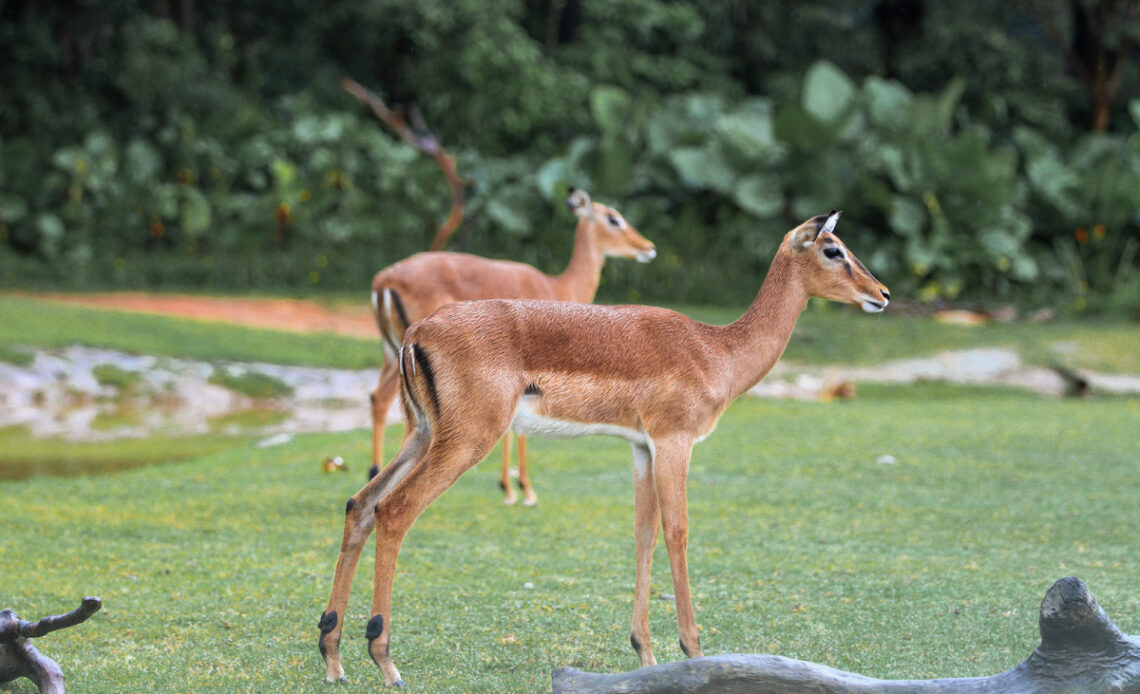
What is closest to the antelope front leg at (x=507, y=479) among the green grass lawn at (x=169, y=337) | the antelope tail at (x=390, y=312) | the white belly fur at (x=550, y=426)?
the antelope tail at (x=390, y=312)

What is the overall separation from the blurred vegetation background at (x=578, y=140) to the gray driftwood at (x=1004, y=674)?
46.0 feet

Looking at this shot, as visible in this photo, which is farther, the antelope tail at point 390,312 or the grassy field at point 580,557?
the antelope tail at point 390,312

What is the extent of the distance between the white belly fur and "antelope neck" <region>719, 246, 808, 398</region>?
46 cm

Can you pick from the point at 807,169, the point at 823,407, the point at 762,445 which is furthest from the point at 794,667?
the point at 807,169

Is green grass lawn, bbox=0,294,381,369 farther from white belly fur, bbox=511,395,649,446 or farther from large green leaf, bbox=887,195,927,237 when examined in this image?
white belly fur, bbox=511,395,649,446

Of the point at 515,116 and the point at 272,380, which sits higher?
the point at 515,116

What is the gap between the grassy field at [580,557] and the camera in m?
4.24

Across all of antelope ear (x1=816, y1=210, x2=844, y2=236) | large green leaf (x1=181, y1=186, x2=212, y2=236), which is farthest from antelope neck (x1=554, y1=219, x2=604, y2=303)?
large green leaf (x1=181, y1=186, x2=212, y2=236)

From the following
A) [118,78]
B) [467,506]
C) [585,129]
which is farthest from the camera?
[585,129]

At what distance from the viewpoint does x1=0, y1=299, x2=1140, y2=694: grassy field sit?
13.9 ft

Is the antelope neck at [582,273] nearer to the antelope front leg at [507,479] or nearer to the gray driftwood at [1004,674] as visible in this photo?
the antelope front leg at [507,479]

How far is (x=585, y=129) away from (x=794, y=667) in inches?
722

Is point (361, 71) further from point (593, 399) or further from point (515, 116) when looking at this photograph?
point (593, 399)

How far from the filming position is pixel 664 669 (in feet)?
10.3
